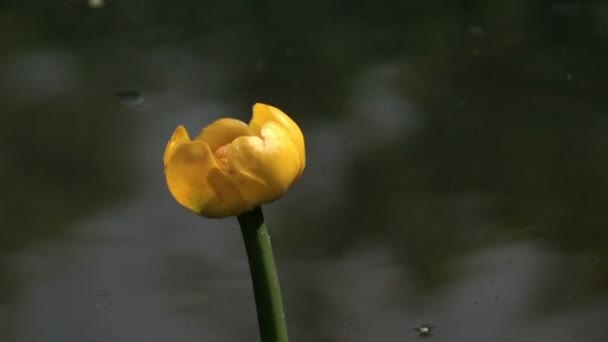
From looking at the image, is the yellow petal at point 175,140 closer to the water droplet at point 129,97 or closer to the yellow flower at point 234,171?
the yellow flower at point 234,171

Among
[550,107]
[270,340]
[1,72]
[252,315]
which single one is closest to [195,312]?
[252,315]

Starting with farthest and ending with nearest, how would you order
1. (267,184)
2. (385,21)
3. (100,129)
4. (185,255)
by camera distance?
(385,21)
(100,129)
(185,255)
(267,184)

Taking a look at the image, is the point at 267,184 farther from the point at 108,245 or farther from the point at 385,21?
the point at 385,21

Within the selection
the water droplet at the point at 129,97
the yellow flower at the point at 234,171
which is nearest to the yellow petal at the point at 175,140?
the yellow flower at the point at 234,171

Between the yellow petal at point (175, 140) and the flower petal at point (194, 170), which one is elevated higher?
the yellow petal at point (175, 140)

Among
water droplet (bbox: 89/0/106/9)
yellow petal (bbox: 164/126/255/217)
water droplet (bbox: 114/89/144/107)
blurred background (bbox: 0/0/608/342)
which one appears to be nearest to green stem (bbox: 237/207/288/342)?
yellow petal (bbox: 164/126/255/217)

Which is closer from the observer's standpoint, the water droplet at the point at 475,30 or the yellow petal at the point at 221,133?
the yellow petal at the point at 221,133

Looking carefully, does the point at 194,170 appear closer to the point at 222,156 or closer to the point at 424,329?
the point at 222,156
